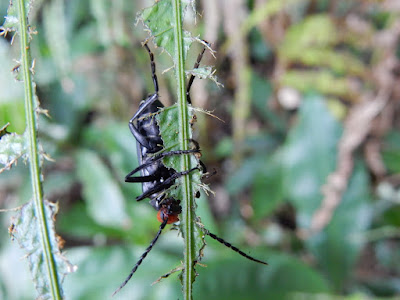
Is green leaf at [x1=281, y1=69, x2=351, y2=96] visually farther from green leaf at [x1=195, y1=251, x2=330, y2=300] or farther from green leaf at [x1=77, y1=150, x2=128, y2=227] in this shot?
green leaf at [x1=77, y1=150, x2=128, y2=227]

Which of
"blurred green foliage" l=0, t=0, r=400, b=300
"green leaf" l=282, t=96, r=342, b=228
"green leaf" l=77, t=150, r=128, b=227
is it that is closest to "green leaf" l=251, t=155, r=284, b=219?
"blurred green foliage" l=0, t=0, r=400, b=300

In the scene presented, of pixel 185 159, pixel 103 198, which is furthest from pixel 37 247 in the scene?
pixel 103 198

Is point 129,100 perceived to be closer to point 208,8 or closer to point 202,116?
point 202,116

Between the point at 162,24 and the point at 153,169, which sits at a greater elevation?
the point at 162,24

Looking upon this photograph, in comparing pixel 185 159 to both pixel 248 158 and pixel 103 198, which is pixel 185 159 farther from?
pixel 248 158

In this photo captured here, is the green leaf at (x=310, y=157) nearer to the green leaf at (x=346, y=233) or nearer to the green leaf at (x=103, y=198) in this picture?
the green leaf at (x=346, y=233)

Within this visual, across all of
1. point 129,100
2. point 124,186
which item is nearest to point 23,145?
point 124,186
